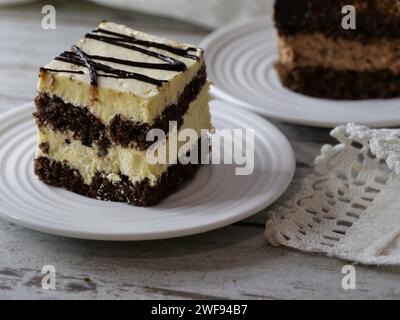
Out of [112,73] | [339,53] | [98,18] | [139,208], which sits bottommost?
[139,208]

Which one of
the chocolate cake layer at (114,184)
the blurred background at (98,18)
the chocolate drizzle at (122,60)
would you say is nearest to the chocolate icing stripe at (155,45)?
the chocolate drizzle at (122,60)

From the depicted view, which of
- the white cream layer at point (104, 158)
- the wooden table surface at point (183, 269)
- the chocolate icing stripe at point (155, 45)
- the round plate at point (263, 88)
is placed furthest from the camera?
the round plate at point (263, 88)

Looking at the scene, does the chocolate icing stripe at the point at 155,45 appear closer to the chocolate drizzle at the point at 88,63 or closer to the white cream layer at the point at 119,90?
the white cream layer at the point at 119,90

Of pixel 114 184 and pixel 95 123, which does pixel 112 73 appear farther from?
pixel 114 184

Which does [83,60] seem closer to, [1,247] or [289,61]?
[1,247]

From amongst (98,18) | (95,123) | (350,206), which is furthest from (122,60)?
(98,18)

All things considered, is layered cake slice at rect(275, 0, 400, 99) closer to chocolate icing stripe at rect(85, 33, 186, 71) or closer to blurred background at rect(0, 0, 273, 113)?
blurred background at rect(0, 0, 273, 113)
